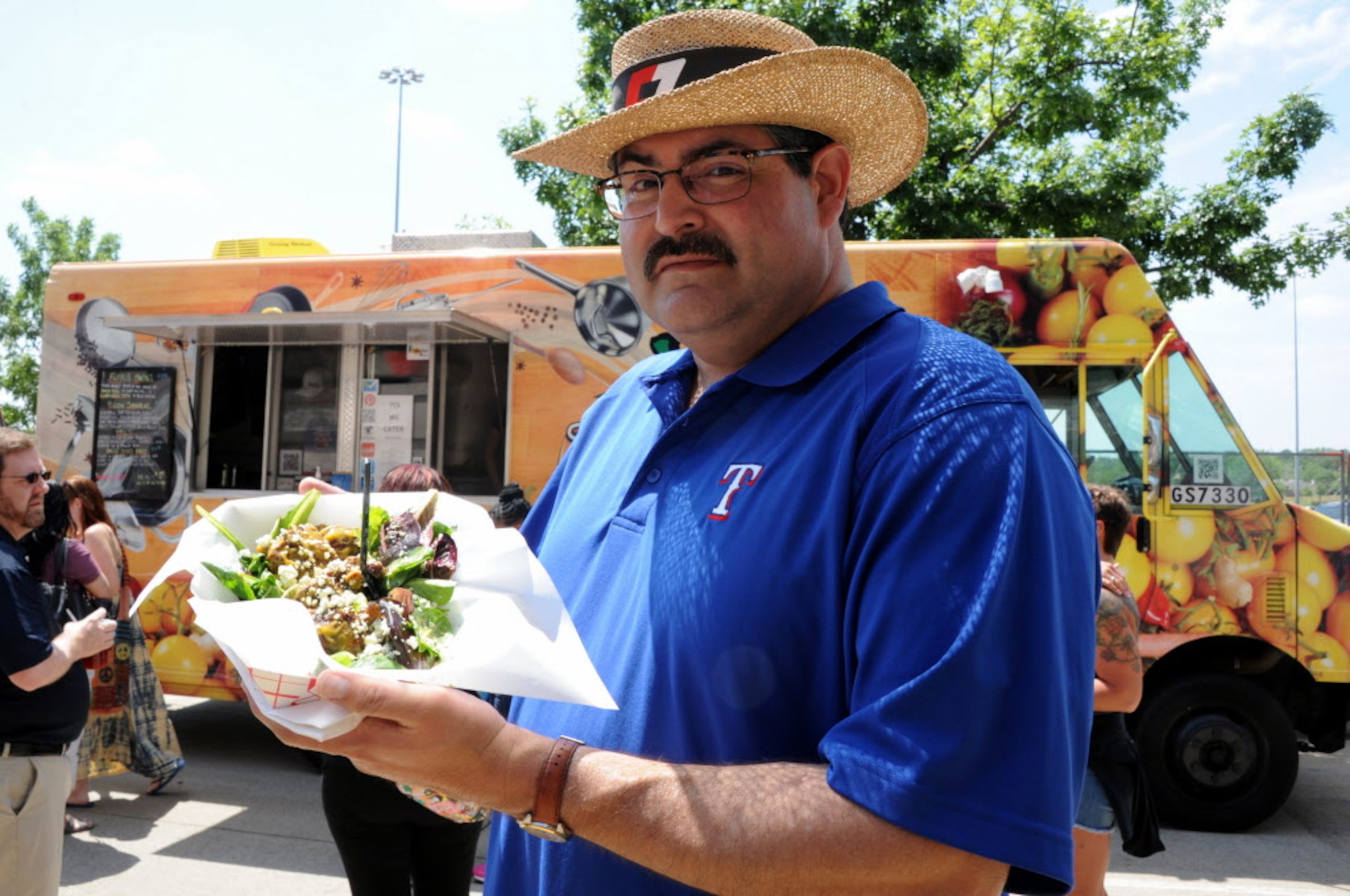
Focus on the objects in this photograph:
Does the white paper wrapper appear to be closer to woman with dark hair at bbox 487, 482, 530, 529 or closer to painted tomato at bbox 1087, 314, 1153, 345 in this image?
woman with dark hair at bbox 487, 482, 530, 529

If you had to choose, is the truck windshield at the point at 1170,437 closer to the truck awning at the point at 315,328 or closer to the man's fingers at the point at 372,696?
the truck awning at the point at 315,328

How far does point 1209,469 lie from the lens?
598cm

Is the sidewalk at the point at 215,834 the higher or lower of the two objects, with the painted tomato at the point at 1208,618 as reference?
lower

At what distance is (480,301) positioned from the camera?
677cm

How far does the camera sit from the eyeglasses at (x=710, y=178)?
5.62 ft

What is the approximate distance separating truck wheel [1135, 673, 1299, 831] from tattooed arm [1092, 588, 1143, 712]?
2613 mm

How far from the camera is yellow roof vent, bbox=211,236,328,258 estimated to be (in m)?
7.34

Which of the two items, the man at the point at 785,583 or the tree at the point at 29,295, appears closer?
the man at the point at 785,583

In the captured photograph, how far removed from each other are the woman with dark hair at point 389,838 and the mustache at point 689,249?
7.80 ft

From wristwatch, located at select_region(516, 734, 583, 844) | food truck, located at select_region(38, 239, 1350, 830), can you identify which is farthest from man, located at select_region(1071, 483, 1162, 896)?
wristwatch, located at select_region(516, 734, 583, 844)

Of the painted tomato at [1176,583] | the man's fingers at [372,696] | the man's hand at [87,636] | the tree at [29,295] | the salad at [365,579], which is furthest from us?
the tree at [29,295]

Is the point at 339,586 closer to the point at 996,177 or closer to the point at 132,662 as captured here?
the point at 132,662

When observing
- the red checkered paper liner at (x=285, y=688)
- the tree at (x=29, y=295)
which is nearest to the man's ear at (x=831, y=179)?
the red checkered paper liner at (x=285, y=688)

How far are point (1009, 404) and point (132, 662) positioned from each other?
6658 millimetres
